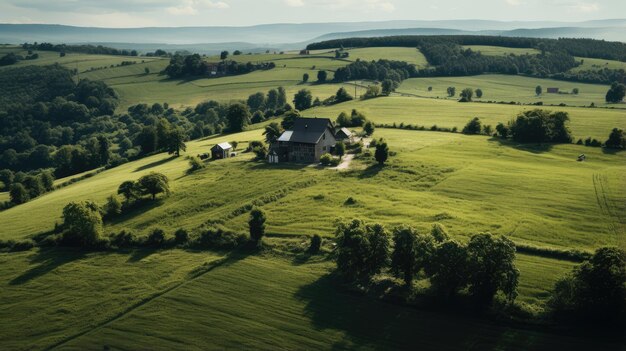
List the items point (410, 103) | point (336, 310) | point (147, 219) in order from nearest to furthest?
point (336, 310), point (147, 219), point (410, 103)

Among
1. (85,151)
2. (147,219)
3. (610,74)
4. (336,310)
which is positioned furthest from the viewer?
(610,74)

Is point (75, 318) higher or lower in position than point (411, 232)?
lower

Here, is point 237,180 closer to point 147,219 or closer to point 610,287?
point 147,219

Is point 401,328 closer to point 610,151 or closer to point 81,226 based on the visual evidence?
point 81,226

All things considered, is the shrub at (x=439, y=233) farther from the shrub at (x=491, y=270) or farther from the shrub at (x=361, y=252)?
the shrub at (x=361, y=252)

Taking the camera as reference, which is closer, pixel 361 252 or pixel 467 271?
pixel 467 271

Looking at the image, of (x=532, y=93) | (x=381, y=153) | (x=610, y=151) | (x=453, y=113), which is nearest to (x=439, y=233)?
(x=381, y=153)

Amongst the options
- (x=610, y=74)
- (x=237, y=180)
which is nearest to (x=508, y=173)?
(x=237, y=180)
